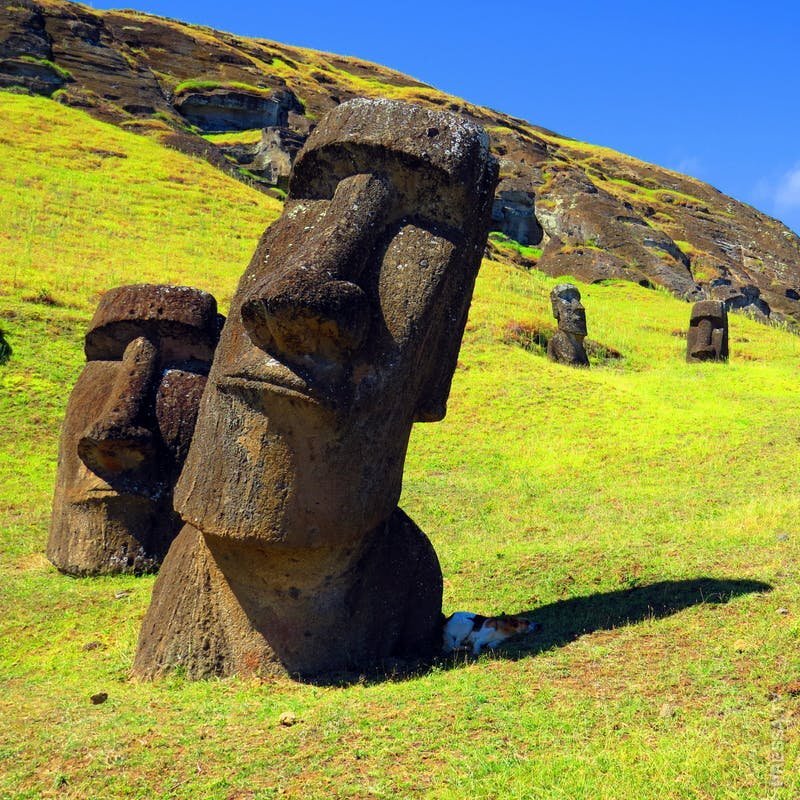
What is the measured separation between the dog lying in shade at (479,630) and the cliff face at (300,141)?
41.5 meters

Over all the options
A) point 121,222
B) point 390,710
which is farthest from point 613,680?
point 121,222

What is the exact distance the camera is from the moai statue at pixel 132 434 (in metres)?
9.31

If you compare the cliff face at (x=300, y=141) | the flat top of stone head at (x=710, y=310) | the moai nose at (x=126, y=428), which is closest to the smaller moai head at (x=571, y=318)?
the flat top of stone head at (x=710, y=310)

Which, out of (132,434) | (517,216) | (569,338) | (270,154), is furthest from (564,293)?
(517,216)

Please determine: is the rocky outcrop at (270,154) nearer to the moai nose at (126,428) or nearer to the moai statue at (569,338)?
the moai statue at (569,338)

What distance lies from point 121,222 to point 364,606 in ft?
93.4

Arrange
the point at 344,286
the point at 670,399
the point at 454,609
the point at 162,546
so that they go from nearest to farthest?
the point at 344,286
the point at 454,609
the point at 162,546
the point at 670,399

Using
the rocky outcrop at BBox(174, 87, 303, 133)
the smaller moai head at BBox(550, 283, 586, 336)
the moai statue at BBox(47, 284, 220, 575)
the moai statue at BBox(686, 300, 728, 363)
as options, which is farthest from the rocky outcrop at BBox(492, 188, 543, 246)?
the moai statue at BBox(47, 284, 220, 575)

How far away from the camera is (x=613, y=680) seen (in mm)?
5008

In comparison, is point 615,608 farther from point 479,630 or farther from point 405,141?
point 405,141

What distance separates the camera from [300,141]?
56188mm

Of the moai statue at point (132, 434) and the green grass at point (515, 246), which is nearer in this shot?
the moai statue at point (132, 434)

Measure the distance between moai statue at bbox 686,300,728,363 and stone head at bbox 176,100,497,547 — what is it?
2154 centimetres

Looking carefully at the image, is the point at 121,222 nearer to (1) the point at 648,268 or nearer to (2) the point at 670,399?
(2) the point at 670,399
